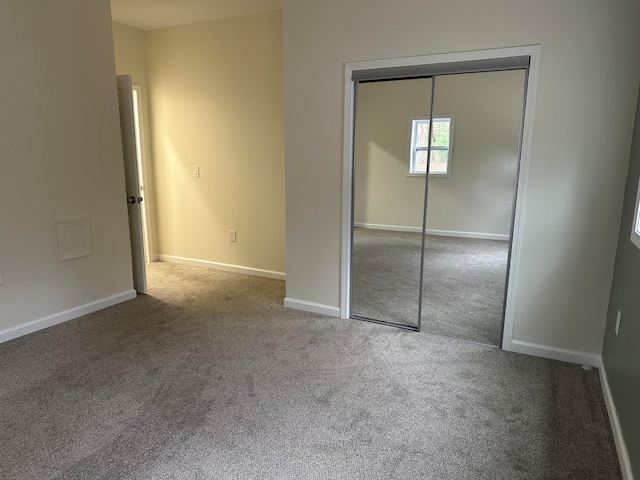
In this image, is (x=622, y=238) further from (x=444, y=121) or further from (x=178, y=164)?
(x=178, y=164)

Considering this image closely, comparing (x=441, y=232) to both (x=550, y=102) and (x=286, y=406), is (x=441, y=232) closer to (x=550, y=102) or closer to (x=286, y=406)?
(x=550, y=102)

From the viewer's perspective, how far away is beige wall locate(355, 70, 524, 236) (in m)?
2.70

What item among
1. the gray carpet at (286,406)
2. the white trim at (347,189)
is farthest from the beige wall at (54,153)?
the white trim at (347,189)

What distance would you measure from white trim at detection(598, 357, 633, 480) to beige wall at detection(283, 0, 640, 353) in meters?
0.36

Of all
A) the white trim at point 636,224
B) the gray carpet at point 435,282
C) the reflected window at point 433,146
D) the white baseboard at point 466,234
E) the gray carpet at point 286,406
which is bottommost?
the gray carpet at point 286,406

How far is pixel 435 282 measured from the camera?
317cm

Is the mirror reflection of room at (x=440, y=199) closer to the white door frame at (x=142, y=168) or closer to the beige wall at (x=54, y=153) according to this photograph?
the beige wall at (x=54, y=153)

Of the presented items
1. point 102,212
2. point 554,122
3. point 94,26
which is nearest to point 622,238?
point 554,122

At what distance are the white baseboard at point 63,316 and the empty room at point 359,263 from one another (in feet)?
0.05

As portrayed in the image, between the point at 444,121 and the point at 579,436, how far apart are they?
2.01 meters

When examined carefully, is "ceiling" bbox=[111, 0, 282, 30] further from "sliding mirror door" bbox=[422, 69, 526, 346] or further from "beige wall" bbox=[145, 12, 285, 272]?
"sliding mirror door" bbox=[422, 69, 526, 346]

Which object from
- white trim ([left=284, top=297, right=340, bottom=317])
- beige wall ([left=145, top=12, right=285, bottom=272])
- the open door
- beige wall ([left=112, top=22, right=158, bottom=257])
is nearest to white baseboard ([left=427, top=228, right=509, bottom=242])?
white trim ([left=284, top=297, right=340, bottom=317])

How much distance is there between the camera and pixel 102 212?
350cm

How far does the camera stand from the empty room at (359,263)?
75.3 inches
